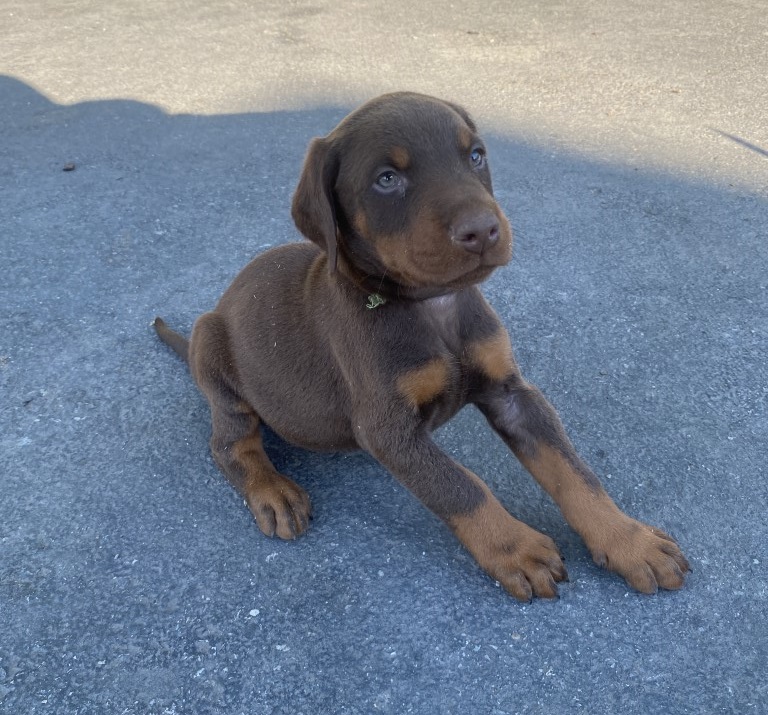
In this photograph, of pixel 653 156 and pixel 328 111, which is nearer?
pixel 653 156

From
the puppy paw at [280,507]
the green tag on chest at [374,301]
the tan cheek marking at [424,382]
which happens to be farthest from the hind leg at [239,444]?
the green tag on chest at [374,301]

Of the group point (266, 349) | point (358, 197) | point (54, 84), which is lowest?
point (54, 84)

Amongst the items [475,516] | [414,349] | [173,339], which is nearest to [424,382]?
[414,349]

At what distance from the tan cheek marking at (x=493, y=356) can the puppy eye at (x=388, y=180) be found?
2.04 ft

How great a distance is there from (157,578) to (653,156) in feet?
13.8

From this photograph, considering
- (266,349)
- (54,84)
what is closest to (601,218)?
(266,349)

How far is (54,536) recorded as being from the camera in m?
2.92

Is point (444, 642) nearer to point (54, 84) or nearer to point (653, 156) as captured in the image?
point (653, 156)

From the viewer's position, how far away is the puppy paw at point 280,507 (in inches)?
111

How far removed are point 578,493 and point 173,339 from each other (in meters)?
2.08

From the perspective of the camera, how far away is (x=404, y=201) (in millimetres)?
2367

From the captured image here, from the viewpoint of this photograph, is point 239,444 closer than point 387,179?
No

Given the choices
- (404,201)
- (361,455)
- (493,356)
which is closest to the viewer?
(404,201)

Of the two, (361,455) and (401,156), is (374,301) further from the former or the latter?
(361,455)
